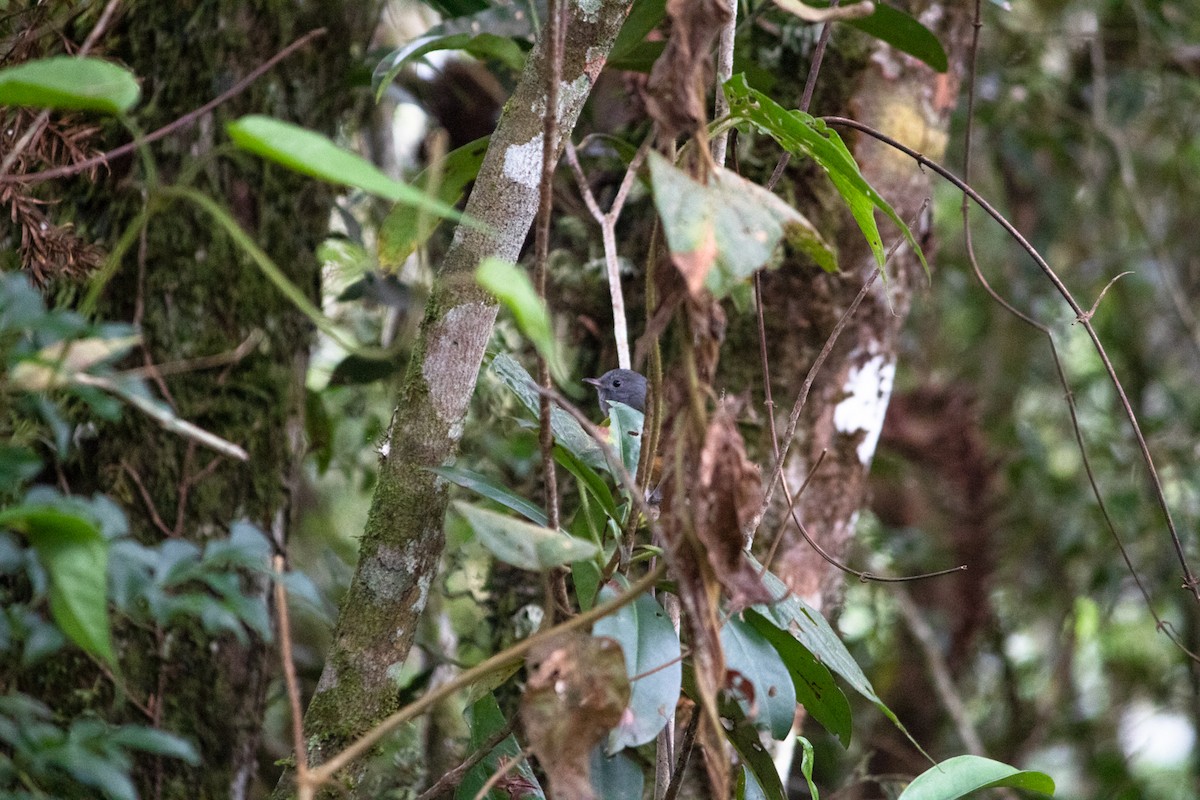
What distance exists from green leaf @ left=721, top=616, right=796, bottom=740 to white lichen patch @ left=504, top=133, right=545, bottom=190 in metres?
0.79

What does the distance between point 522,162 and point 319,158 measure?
803mm

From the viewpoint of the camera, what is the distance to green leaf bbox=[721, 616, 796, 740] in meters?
1.49

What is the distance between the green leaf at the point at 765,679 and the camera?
149 centimetres

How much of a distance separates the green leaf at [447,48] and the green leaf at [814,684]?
53.4 inches

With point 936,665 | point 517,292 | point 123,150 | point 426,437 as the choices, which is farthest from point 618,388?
point 936,665

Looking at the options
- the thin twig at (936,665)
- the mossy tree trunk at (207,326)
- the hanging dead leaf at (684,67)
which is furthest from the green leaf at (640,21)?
the thin twig at (936,665)

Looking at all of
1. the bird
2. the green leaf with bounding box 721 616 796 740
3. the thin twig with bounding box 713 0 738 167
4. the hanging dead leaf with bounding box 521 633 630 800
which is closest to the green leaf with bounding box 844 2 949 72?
the thin twig with bounding box 713 0 738 167

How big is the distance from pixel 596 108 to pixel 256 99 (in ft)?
3.00

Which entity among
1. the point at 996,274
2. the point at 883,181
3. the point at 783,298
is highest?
the point at 883,181

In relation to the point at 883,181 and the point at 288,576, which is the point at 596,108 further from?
the point at 288,576

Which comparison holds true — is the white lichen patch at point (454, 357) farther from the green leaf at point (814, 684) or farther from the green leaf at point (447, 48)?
the green leaf at point (447, 48)

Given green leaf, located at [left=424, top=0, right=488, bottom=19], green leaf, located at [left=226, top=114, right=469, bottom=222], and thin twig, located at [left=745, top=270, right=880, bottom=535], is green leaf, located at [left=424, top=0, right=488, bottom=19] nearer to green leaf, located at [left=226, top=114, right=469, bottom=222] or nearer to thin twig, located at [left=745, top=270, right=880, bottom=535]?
thin twig, located at [left=745, top=270, right=880, bottom=535]

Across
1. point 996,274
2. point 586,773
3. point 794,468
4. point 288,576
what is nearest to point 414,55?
point 794,468

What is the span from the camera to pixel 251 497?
253 centimetres
